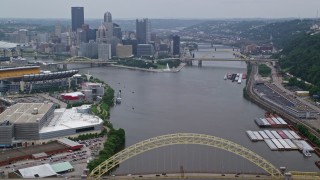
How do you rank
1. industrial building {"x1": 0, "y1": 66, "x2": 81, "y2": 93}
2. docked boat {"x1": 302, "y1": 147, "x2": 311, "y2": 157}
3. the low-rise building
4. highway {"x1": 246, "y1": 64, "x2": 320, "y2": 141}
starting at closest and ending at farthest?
docked boat {"x1": 302, "y1": 147, "x2": 311, "y2": 157} → highway {"x1": 246, "y1": 64, "x2": 320, "y2": 141} → industrial building {"x1": 0, "y1": 66, "x2": 81, "y2": 93} → the low-rise building

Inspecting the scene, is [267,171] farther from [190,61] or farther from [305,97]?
[190,61]

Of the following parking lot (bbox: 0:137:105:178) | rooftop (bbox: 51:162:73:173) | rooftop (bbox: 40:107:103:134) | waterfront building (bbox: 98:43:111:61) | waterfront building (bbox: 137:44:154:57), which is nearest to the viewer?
rooftop (bbox: 51:162:73:173)

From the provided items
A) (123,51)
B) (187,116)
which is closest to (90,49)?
(123,51)

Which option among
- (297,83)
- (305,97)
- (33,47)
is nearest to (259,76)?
(297,83)

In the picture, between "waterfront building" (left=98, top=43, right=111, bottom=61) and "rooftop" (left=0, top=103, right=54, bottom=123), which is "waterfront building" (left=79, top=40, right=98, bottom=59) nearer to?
"waterfront building" (left=98, top=43, right=111, bottom=61)

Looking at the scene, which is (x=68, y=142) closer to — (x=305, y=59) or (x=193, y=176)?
(x=193, y=176)
